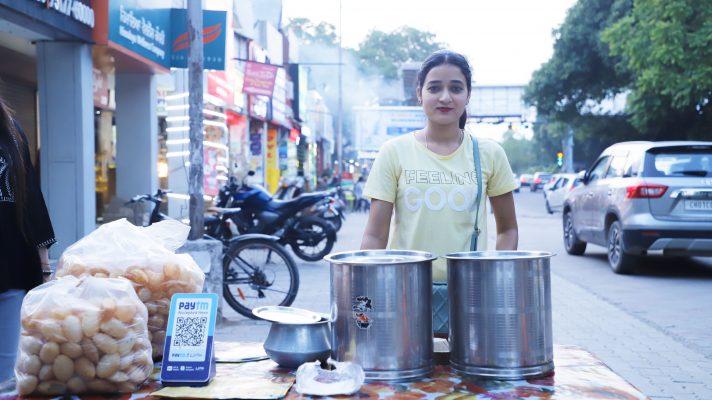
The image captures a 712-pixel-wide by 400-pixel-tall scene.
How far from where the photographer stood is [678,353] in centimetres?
573

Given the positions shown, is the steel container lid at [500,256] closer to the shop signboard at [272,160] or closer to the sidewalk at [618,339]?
the sidewalk at [618,339]

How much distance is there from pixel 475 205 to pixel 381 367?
2.65 ft

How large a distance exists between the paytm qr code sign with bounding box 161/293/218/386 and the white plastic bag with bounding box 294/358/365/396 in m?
0.25

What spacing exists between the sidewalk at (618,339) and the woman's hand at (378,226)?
279cm

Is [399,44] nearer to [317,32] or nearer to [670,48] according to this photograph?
[317,32]

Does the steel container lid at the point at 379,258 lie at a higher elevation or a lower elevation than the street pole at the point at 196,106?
lower

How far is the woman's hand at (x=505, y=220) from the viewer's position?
2.52 metres

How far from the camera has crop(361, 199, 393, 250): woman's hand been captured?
248 centimetres

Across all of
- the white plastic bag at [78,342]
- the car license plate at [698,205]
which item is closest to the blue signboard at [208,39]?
the car license plate at [698,205]

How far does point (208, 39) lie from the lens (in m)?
10.6

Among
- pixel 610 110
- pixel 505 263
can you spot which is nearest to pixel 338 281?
pixel 505 263

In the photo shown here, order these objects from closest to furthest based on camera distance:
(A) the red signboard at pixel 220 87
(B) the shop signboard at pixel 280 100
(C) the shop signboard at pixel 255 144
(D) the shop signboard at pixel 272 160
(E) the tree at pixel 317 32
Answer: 1. (A) the red signboard at pixel 220 87
2. (C) the shop signboard at pixel 255 144
3. (B) the shop signboard at pixel 280 100
4. (D) the shop signboard at pixel 272 160
5. (E) the tree at pixel 317 32

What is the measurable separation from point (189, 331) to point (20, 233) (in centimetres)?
Result: 116

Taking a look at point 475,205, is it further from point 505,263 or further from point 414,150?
point 505,263
